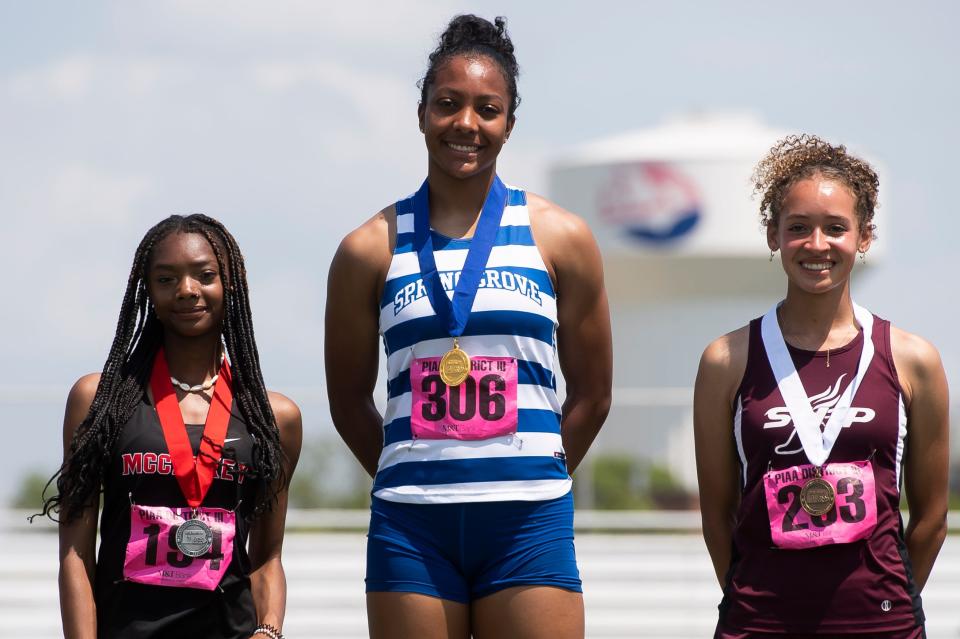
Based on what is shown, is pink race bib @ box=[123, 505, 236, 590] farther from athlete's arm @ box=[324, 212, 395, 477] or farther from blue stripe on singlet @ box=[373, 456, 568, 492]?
athlete's arm @ box=[324, 212, 395, 477]

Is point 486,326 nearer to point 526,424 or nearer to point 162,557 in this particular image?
point 526,424

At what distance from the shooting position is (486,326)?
4.20 m

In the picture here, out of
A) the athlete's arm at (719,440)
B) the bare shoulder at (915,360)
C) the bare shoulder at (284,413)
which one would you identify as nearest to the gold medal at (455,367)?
the bare shoulder at (284,413)

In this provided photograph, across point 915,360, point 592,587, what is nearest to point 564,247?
point 915,360

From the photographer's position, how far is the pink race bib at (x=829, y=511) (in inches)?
162

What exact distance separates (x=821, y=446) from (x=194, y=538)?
1623mm

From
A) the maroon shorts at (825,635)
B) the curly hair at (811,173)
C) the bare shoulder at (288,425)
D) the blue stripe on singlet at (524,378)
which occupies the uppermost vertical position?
the curly hair at (811,173)

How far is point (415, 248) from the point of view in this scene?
434 cm

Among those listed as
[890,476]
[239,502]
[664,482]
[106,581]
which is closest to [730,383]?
[890,476]

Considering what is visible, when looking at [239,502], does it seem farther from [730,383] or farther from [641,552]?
[641,552]

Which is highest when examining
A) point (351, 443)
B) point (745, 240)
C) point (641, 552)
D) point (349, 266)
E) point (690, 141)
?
point (690, 141)

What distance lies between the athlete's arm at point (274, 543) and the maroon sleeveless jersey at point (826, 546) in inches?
46.5

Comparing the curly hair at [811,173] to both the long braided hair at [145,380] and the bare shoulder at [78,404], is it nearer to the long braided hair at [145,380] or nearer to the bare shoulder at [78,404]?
the long braided hair at [145,380]

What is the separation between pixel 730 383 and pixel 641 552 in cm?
834
